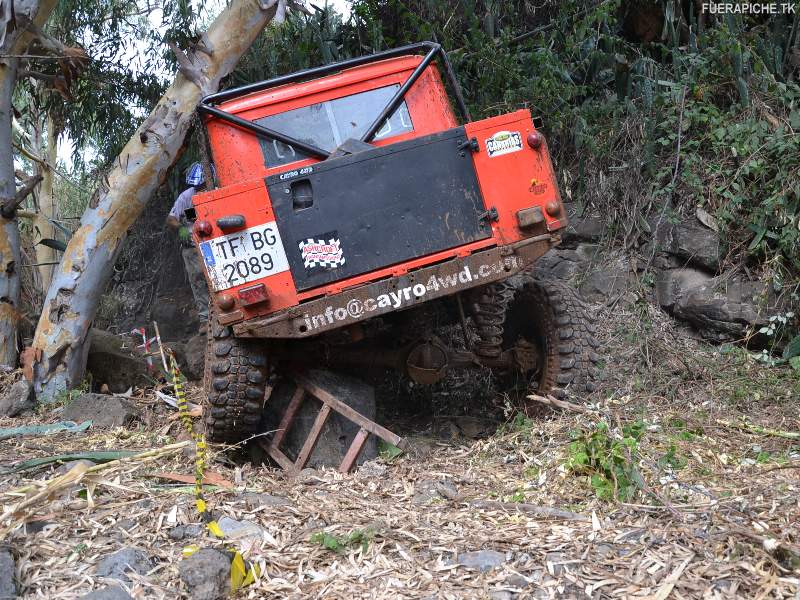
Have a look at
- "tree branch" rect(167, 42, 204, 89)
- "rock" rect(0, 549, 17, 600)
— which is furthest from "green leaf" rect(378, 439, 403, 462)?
"tree branch" rect(167, 42, 204, 89)

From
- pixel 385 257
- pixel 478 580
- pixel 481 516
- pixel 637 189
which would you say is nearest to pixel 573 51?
pixel 637 189

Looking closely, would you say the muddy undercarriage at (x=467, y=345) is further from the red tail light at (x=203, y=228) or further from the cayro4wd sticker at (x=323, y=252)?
the red tail light at (x=203, y=228)

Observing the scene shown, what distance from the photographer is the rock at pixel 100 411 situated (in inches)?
248

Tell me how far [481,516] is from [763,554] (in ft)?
4.07

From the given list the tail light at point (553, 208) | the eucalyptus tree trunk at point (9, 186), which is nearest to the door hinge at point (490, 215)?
the tail light at point (553, 208)

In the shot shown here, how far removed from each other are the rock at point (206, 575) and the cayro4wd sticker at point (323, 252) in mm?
1983

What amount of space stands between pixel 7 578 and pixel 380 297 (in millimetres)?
2384

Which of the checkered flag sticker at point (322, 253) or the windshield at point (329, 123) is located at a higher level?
the windshield at point (329, 123)

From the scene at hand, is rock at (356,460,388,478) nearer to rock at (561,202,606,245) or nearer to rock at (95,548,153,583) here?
rock at (95,548,153,583)

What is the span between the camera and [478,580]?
3381 millimetres

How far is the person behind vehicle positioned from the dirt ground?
8.83ft

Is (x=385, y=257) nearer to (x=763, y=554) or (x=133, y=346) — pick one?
(x=763, y=554)

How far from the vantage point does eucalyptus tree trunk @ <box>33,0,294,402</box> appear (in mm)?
7242

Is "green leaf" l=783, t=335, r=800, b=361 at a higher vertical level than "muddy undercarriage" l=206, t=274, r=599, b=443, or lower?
lower
